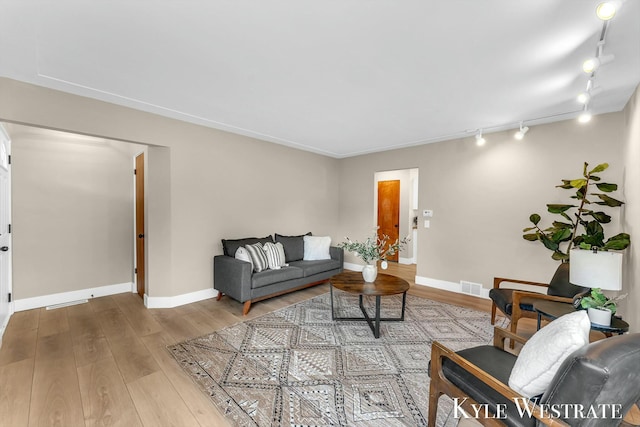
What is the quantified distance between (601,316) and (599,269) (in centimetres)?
37

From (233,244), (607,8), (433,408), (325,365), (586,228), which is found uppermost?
(607,8)

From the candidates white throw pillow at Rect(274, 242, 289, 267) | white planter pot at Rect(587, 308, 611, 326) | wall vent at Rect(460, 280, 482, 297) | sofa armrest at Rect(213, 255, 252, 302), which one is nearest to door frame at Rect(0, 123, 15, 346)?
sofa armrest at Rect(213, 255, 252, 302)

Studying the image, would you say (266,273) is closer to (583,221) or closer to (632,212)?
(583,221)

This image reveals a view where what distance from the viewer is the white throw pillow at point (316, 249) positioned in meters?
4.78

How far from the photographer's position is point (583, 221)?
3107mm

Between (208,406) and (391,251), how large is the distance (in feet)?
8.04

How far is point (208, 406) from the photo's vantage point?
1835 mm

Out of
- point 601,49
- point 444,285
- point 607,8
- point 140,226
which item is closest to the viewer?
point 607,8

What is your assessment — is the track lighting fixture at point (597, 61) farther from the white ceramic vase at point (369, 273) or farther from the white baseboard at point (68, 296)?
the white baseboard at point (68, 296)

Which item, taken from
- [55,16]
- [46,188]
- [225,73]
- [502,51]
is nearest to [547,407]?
[502,51]

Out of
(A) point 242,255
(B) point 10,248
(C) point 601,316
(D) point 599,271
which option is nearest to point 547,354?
(C) point 601,316

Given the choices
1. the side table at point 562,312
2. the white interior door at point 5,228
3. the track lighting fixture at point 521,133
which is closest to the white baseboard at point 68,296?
→ the white interior door at point 5,228

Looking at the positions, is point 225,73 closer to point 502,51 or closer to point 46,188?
point 502,51

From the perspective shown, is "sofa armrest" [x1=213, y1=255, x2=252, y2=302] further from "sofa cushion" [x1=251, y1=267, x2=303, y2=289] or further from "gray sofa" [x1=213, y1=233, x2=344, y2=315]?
"sofa cushion" [x1=251, y1=267, x2=303, y2=289]
